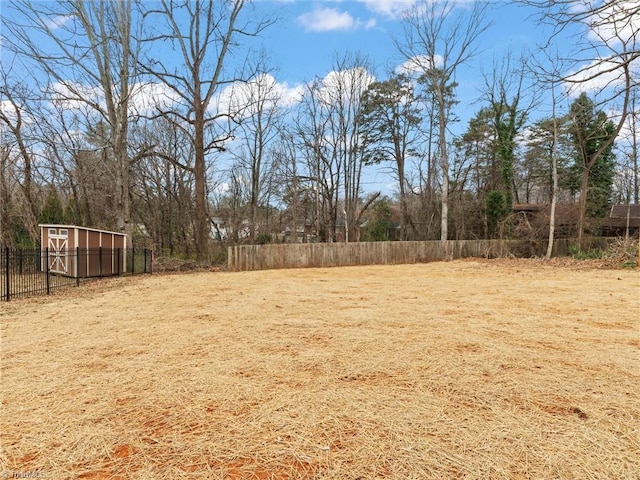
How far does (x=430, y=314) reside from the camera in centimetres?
518

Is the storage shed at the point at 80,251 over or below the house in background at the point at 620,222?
below

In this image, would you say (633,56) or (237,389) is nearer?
(237,389)

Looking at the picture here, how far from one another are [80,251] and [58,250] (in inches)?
43.2

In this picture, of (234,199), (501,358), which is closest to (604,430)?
(501,358)

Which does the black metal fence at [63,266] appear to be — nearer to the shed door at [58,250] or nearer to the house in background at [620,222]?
the shed door at [58,250]

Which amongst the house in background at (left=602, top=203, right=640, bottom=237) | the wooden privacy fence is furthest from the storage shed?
the house in background at (left=602, top=203, right=640, bottom=237)

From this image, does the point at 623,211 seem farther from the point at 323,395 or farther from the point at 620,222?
the point at 323,395

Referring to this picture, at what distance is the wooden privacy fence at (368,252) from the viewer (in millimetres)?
14102

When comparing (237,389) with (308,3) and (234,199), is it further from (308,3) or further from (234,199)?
(234,199)

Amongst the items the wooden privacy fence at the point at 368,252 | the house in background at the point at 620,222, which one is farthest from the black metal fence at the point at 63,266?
the house in background at the point at 620,222

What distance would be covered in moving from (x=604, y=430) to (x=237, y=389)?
2384mm

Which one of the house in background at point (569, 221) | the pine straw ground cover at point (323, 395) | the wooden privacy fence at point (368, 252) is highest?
the house in background at point (569, 221)

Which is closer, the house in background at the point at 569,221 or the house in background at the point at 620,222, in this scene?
the house in background at the point at 569,221

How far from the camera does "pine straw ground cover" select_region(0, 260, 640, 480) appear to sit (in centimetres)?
181
